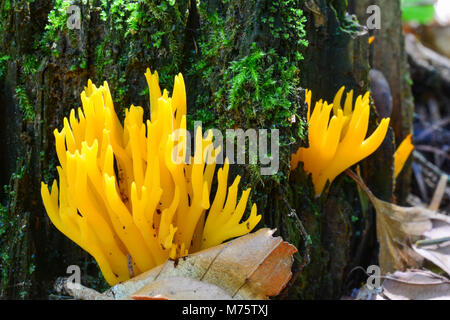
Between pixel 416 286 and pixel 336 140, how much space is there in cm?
76

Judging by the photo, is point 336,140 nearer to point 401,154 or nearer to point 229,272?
point 229,272

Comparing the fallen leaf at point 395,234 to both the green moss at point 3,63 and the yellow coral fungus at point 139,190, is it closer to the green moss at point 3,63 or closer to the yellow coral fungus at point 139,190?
the yellow coral fungus at point 139,190

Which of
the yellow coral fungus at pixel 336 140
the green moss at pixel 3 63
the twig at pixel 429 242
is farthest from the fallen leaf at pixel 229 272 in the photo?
the green moss at pixel 3 63

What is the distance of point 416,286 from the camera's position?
1989 millimetres

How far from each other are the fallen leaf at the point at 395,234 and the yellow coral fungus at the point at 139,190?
84cm

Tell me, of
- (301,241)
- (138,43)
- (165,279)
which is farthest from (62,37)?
(301,241)

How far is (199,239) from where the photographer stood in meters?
1.73

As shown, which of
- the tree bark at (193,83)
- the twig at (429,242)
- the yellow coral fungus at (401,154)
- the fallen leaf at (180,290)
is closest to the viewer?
the fallen leaf at (180,290)

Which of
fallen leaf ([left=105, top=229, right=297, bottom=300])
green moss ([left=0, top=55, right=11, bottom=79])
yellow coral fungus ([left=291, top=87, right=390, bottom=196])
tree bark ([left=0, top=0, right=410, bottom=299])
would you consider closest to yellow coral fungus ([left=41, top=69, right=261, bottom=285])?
fallen leaf ([left=105, top=229, right=297, bottom=300])

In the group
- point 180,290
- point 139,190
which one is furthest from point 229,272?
point 139,190

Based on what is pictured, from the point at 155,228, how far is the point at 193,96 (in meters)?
0.60

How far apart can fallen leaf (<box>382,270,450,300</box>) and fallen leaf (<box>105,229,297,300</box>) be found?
68 cm

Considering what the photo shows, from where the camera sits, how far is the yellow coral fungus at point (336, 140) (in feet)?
5.98
